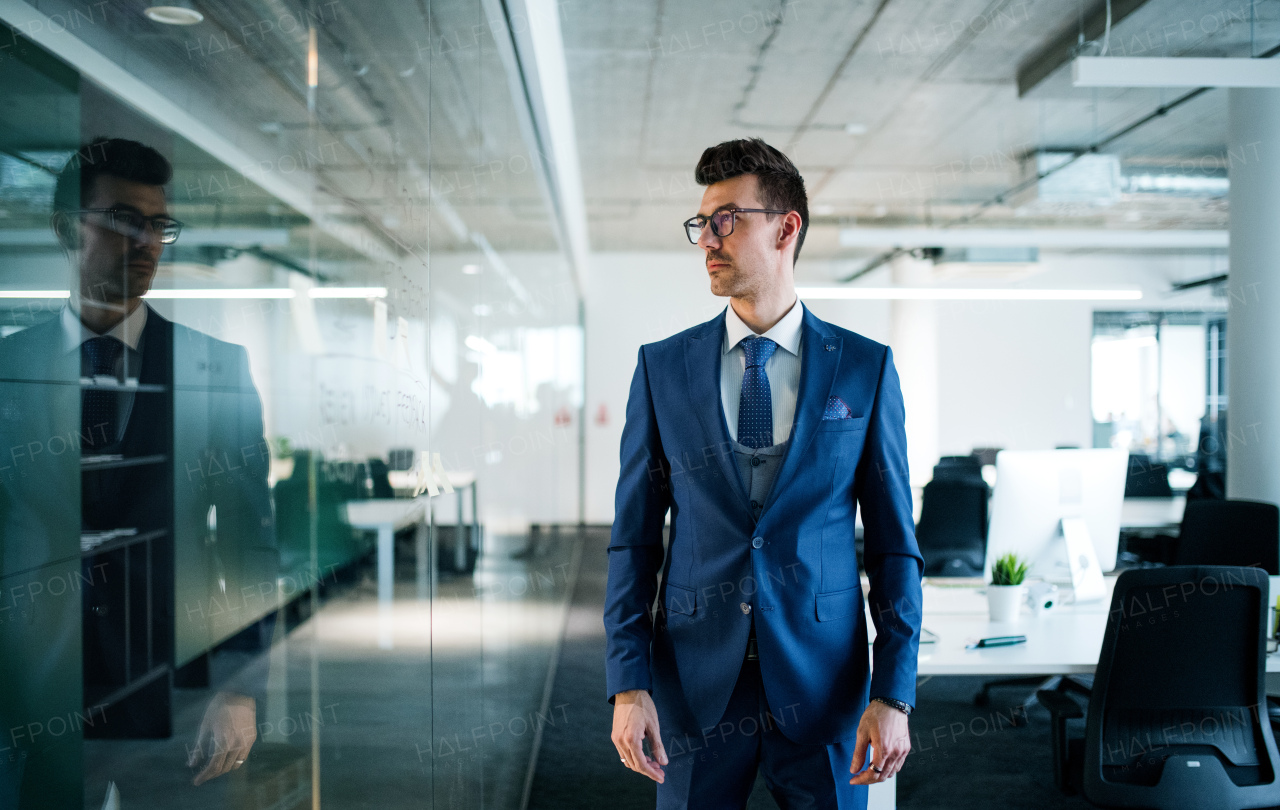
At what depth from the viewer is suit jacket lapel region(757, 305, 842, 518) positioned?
4.40 feet

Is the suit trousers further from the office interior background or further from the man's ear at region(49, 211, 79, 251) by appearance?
the man's ear at region(49, 211, 79, 251)

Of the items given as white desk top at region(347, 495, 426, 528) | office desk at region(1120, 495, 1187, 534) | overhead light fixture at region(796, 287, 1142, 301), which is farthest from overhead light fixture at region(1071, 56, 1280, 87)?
office desk at region(1120, 495, 1187, 534)

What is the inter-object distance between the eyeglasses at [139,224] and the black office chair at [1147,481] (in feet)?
30.1

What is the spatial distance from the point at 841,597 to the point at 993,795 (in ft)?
8.16

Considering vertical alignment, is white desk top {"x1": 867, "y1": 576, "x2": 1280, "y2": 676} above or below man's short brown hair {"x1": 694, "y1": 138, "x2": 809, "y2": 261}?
below

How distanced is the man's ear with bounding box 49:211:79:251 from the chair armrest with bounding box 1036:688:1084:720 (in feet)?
8.07

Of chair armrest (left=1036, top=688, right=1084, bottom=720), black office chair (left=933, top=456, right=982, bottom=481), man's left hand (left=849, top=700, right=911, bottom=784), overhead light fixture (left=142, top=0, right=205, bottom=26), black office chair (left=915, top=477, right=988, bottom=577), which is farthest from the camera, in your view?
black office chair (left=933, top=456, right=982, bottom=481)

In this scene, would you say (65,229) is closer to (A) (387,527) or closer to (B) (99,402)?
(B) (99,402)

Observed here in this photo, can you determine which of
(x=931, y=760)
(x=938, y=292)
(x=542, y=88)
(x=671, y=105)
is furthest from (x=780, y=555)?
(x=938, y=292)

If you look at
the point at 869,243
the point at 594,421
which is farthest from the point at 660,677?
the point at 594,421

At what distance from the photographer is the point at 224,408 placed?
0.81 m

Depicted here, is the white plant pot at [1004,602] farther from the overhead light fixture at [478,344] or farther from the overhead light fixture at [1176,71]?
the overhead light fixture at [1176,71]

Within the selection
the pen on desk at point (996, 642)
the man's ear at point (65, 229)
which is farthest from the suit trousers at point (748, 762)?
the pen on desk at point (996, 642)

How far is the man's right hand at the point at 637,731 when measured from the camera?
4.25 feet
